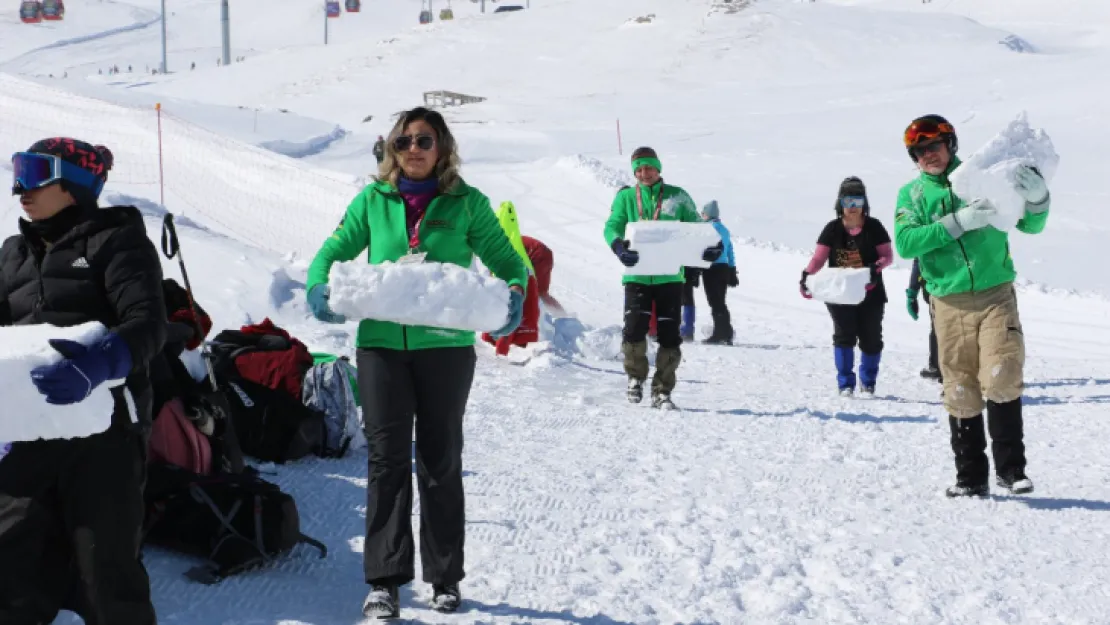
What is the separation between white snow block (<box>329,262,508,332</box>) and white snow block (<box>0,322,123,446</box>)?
0.99 meters

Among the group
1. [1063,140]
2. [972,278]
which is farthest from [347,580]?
[1063,140]

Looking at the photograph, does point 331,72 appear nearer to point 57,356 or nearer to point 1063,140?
point 1063,140

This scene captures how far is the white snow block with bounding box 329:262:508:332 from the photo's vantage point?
387 cm

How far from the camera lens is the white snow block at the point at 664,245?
843cm

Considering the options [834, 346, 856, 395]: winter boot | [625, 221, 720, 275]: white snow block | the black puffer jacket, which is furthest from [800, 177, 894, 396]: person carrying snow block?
the black puffer jacket

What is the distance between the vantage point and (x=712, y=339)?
14383mm

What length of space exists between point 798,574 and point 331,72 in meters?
59.9

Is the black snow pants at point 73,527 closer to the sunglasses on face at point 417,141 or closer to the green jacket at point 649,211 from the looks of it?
the sunglasses on face at point 417,141

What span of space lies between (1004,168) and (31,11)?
77274mm

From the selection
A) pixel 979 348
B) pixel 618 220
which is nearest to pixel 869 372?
pixel 618 220

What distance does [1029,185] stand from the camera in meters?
5.66

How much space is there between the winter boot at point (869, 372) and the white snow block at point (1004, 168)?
13.7 ft

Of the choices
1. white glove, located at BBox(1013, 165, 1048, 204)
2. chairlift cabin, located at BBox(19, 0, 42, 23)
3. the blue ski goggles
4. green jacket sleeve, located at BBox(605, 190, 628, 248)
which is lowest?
green jacket sleeve, located at BBox(605, 190, 628, 248)

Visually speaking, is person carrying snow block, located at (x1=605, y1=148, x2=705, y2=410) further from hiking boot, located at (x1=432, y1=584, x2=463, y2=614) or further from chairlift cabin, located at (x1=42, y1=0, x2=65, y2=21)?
chairlift cabin, located at (x1=42, y1=0, x2=65, y2=21)
